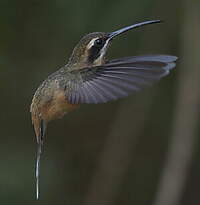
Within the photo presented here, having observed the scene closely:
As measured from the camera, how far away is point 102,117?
5.32m

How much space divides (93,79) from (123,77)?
17 centimetres

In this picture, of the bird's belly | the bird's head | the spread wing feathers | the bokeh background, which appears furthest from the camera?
the bokeh background

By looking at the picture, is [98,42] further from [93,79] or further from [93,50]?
[93,79]

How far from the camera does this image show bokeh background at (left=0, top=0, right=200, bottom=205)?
4.21 m

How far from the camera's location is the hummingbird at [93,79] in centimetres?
220

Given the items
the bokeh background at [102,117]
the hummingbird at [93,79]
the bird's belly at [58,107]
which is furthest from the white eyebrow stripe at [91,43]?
the bokeh background at [102,117]

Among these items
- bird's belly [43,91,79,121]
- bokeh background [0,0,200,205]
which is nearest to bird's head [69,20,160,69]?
bird's belly [43,91,79,121]

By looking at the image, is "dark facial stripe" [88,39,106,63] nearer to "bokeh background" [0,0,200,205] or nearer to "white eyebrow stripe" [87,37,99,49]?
"white eyebrow stripe" [87,37,99,49]

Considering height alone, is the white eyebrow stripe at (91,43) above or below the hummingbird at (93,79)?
above

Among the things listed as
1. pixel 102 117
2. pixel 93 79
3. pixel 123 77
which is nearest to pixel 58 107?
pixel 93 79

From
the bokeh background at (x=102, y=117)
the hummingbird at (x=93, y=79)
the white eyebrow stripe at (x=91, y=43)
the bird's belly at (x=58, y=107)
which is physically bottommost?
the bokeh background at (x=102, y=117)

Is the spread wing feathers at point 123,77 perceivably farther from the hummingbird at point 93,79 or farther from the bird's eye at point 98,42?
the bird's eye at point 98,42

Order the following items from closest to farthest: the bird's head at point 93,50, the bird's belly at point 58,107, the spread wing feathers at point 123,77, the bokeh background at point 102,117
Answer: the spread wing feathers at point 123,77 → the bird's belly at point 58,107 → the bird's head at point 93,50 → the bokeh background at point 102,117

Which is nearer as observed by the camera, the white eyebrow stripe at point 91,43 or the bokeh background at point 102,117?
the white eyebrow stripe at point 91,43
